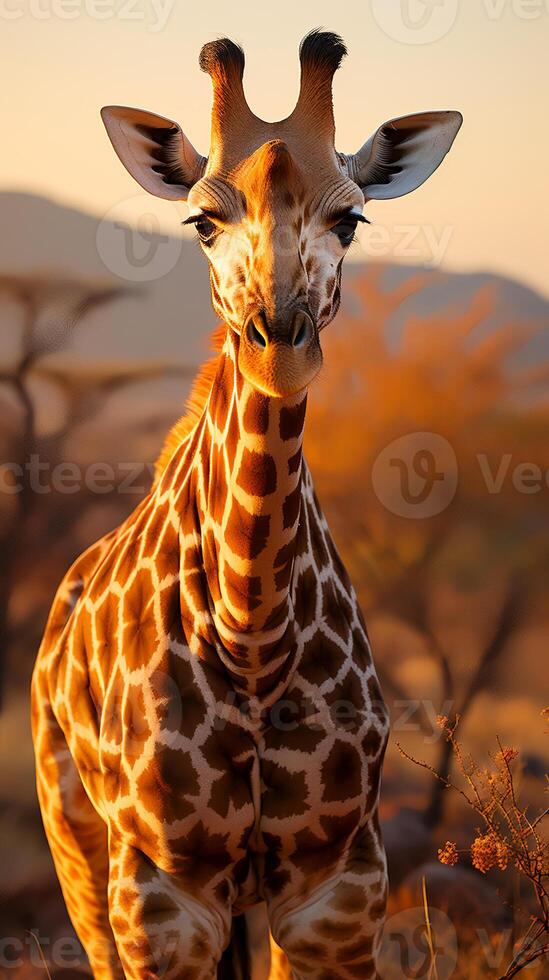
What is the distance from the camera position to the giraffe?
2.69 metres

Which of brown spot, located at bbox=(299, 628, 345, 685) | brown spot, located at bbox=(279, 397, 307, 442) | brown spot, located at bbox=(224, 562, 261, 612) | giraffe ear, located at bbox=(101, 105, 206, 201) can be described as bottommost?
brown spot, located at bbox=(299, 628, 345, 685)

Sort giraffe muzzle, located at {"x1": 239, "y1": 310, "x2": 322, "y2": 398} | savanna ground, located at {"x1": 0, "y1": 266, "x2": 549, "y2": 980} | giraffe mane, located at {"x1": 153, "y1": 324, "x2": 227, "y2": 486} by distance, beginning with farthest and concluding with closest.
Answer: savanna ground, located at {"x1": 0, "y1": 266, "x2": 549, "y2": 980} < giraffe mane, located at {"x1": 153, "y1": 324, "x2": 227, "y2": 486} < giraffe muzzle, located at {"x1": 239, "y1": 310, "x2": 322, "y2": 398}

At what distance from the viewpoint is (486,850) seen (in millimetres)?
3553

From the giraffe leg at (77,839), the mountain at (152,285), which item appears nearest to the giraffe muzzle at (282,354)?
the giraffe leg at (77,839)

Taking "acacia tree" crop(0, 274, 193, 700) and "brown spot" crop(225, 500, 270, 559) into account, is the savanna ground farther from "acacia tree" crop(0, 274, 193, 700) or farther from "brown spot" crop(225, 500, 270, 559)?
"brown spot" crop(225, 500, 270, 559)

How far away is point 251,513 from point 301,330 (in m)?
0.53

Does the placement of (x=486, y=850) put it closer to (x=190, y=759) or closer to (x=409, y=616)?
(x=190, y=759)

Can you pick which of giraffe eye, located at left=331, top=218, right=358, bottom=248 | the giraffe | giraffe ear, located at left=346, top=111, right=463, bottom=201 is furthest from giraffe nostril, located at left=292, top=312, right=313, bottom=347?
giraffe ear, located at left=346, top=111, right=463, bottom=201

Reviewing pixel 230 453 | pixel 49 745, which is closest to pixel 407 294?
pixel 49 745

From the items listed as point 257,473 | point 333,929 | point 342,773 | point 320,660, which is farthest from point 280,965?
point 257,473

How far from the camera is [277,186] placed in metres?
2.51

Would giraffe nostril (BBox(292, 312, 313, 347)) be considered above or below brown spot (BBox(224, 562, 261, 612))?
above

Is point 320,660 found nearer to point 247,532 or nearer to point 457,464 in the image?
point 247,532

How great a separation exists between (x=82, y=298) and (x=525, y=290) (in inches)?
86.1
